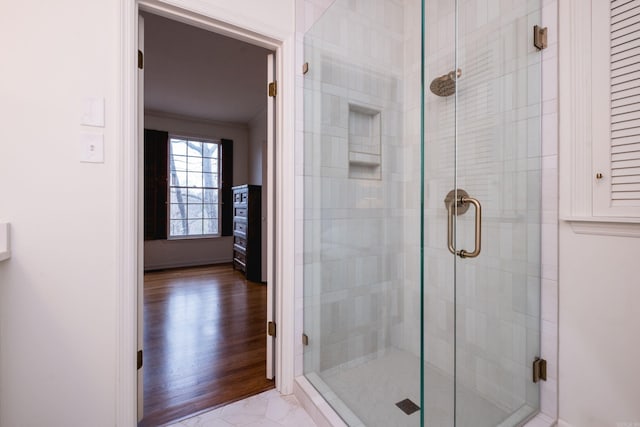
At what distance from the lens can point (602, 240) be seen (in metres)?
1.19

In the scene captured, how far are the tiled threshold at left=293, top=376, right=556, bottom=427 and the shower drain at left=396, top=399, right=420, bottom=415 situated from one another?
11.0 inches

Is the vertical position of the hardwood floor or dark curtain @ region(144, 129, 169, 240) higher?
dark curtain @ region(144, 129, 169, 240)

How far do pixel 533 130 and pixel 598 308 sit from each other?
2.65ft

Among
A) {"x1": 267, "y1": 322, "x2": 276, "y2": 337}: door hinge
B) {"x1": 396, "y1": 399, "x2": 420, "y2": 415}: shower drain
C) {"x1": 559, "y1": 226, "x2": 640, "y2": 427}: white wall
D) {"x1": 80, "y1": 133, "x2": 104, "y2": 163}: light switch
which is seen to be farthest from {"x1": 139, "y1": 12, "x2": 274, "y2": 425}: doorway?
{"x1": 559, "y1": 226, "x2": 640, "y2": 427}: white wall

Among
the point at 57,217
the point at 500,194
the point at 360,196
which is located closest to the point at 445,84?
the point at 500,194

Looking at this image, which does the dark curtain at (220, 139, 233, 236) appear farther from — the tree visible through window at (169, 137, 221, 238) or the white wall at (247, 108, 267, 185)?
the white wall at (247, 108, 267, 185)

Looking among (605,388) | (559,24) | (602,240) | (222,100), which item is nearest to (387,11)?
(559,24)

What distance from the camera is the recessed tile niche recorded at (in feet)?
5.45

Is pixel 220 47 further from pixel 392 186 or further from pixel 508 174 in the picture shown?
pixel 508 174

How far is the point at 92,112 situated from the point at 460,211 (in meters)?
1.66

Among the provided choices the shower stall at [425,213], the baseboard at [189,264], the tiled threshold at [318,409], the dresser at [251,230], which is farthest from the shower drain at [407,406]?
the baseboard at [189,264]

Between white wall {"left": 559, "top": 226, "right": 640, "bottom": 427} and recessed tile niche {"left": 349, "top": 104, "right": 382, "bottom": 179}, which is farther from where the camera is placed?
recessed tile niche {"left": 349, "top": 104, "right": 382, "bottom": 179}

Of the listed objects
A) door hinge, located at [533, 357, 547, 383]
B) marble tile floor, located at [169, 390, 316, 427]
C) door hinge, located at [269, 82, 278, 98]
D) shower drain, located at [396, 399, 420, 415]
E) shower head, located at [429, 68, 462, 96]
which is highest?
door hinge, located at [269, 82, 278, 98]

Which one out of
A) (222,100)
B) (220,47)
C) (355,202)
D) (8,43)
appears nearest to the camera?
(8,43)
